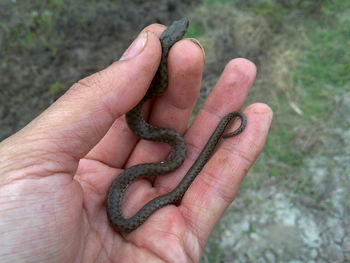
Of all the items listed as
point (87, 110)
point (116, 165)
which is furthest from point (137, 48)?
point (116, 165)

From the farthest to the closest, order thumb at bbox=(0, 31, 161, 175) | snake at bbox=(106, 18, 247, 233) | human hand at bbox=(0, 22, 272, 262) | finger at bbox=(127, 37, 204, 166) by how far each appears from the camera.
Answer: snake at bbox=(106, 18, 247, 233)
finger at bbox=(127, 37, 204, 166)
thumb at bbox=(0, 31, 161, 175)
human hand at bbox=(0, 22, 272, 262)

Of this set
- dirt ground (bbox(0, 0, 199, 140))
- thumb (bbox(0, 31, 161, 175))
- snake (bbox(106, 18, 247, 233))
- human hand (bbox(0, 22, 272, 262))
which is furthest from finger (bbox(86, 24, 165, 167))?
dirt ground (bbox(0, 0, 199, 140))

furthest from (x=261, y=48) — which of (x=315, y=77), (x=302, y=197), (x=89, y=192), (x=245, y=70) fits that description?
(x=89, y=192)

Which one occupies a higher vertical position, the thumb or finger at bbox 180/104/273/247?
the thumb

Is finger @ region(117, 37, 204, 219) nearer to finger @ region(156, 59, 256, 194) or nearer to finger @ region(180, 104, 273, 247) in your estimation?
finger @ region(156, 59, 256, 194)

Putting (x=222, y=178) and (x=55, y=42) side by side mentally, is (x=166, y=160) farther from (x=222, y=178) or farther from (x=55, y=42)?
(x=55, y=42)

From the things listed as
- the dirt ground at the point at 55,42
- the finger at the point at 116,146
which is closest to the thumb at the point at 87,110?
the finger at the point at 116,146
